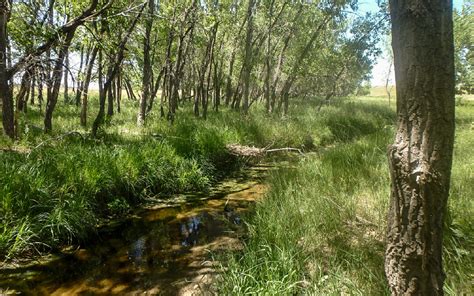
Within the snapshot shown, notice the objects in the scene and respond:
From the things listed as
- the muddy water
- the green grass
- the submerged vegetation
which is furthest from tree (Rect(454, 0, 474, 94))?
the muddy water

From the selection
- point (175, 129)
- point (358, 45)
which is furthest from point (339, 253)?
point (358, 45)

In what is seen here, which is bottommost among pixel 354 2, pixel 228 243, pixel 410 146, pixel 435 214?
pixel 228 243

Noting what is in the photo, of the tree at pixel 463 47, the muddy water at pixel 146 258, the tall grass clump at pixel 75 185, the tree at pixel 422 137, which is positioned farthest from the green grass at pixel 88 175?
the tree at pixel 463 47

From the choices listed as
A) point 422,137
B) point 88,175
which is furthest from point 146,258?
point 422,137

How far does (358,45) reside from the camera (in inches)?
692

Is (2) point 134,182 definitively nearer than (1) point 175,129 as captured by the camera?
Yes

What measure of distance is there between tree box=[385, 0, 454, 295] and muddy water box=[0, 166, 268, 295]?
7.36 feet

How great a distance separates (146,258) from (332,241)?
2.56 metres

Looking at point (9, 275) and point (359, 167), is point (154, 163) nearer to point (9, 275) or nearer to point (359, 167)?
point (9, 275)

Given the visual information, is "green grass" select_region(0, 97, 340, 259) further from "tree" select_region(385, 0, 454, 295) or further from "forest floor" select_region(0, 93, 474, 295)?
"tree" select_region(385, 0, 454, 295)

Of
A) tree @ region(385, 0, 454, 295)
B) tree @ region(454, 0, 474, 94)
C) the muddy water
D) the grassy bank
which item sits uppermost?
tree @ region(454, 0, 474, 94)

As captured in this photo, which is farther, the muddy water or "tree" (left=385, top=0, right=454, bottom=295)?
the muddy water

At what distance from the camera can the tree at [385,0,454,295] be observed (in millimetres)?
1719

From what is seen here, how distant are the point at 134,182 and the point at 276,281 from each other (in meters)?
4.45
